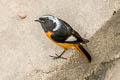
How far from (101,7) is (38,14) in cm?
89

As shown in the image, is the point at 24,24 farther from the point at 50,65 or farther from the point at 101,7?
the point at 101,7

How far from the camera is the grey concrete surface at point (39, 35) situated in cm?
441

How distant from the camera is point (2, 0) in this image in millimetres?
5055

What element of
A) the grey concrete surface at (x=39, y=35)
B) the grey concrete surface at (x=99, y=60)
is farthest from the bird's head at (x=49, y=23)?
the grey concrete surface at (x=99, y=60)

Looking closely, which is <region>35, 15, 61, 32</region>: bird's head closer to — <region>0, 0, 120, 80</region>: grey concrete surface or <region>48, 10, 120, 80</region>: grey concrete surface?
<region>0, 0, 120, 80</region>: grey concrete surface

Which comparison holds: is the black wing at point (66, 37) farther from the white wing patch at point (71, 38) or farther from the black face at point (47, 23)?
the black face at point (47, 23)

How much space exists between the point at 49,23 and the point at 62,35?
0.24m

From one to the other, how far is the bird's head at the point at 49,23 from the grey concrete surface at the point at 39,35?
0.32 metres

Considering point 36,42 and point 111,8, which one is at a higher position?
point 111,8

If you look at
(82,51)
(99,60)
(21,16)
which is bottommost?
(99,60)

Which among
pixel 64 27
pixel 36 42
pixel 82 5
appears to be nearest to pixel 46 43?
pixel 36 42

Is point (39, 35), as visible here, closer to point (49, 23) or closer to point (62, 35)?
point (49, 23)

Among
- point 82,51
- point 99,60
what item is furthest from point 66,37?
point 99,60

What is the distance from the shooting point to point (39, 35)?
4.77 m
